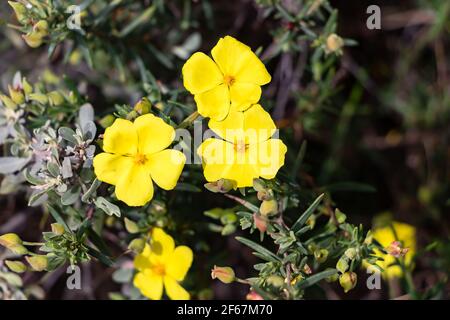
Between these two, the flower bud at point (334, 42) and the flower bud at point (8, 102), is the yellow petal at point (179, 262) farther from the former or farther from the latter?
the flower bud at point (334, 42)

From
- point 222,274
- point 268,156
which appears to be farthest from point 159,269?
point 268,156

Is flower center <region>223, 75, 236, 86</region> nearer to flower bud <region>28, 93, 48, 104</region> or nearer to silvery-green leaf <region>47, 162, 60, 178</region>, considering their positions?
silvery-green leaf <region>47, 162, 60, 178</region>

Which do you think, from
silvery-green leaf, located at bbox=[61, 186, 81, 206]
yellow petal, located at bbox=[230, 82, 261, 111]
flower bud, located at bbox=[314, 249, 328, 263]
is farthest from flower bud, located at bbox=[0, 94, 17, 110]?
flower bud, located at bbox=[314, 249, 328, 263]

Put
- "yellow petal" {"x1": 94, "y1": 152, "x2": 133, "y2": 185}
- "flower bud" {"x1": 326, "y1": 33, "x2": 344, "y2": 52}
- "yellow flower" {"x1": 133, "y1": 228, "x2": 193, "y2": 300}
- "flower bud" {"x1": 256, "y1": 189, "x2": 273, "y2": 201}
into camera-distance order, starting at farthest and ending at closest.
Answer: "flower bud" {"x1": 326, "y1": 33, "x2": 344, "y2": 52} → "yellow flower" {"x1": 133, "y1": 228, "x2": 193, "y2": 300} → "flower bud" {"x1": 256, "y1": 189, "x2": 273, "y2": 201} → "yellow petal" {"x1": 94, "y1": 152, "x2": 133, "y2": 185}

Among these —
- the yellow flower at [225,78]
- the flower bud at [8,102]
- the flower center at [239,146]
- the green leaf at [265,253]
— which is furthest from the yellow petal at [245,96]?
the flower bud at [8,102]

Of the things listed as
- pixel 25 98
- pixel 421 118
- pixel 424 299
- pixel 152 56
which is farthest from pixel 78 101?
pixel 421 118

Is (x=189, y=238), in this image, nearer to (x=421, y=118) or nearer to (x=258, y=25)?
(x=258, y=25)

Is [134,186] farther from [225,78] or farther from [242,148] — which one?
[225,78]
